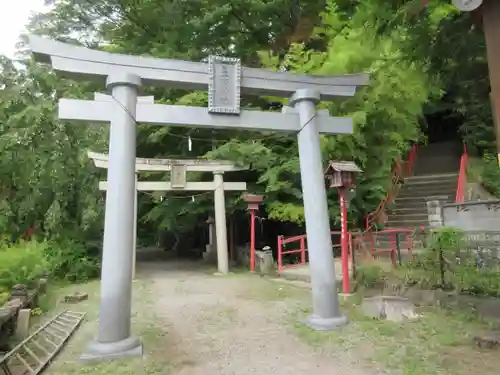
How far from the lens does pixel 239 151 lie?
12711mm

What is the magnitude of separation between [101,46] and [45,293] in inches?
407

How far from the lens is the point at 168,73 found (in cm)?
597

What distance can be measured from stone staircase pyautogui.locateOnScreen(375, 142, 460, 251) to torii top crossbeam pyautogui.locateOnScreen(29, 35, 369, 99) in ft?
19.2

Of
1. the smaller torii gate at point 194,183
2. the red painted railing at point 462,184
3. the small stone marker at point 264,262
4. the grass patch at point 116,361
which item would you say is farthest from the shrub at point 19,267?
the red painted railing at point 462,184

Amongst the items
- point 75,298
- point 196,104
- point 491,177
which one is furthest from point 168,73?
Answer: point 491,177

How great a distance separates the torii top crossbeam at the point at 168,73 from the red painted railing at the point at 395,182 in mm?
6431

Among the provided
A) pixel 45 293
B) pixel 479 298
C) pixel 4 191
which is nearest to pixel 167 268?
pixel 45 293

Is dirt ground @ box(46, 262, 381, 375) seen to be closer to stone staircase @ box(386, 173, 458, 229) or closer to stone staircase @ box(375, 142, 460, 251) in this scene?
stone staircase @ box(375, 142, 460, 251)

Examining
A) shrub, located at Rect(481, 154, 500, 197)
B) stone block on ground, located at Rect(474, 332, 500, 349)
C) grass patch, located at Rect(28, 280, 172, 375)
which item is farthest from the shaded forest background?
stone block on ground, located at Rect(474, 332, 500, 349)

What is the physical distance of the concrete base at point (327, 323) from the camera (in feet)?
19.2

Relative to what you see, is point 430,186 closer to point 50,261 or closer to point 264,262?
point 264,262

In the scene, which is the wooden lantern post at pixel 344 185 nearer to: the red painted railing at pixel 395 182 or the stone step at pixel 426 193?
the red painted railing at pixel 395 182

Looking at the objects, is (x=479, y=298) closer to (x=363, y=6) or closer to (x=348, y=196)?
(x=348, y=196)

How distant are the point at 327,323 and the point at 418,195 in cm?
1113
